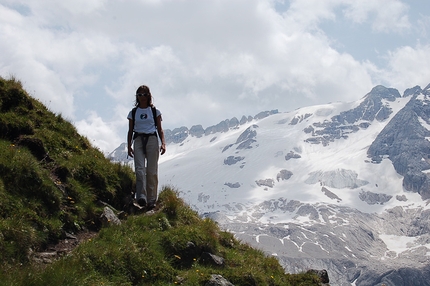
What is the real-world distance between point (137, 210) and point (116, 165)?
6.18 feet

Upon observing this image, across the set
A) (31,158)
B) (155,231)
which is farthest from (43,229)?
(155,231)

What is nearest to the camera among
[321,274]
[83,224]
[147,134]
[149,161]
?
[83,224]

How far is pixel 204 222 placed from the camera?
1262 cm

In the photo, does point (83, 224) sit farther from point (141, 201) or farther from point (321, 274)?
point (321, 274)

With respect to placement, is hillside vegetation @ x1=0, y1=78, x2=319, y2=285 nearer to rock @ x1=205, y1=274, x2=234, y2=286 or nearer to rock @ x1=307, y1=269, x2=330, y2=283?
rock @ x1=205, y1=274, x2=234, y2=286

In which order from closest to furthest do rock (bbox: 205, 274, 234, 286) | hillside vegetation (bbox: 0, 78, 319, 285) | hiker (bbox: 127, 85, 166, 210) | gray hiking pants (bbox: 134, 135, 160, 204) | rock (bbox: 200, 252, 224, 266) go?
hillside vegetation (bbox: 0, 78, 319, 285)
rock (bbox: 205, 274, 234, 286)
rock (bbox: 200, 252, 224, 266)
gray hiking pants (bbox: 134, 135, 160, 204)
hiker (bbox: 127, 85, 166, 210)

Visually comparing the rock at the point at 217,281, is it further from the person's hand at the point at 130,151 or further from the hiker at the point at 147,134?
the person's hand at the point at 130,151

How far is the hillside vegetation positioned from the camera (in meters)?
8.06

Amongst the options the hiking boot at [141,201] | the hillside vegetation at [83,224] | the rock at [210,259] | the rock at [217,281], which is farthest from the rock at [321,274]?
the hiking boot at [141,201]

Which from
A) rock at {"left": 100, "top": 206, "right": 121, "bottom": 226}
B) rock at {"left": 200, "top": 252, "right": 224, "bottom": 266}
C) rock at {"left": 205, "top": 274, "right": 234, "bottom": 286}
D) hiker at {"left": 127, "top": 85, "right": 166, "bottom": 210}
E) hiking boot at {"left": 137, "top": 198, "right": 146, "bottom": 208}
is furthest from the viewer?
hiker at {"left": 127, "top": 85, "right": 166, "bottom": 210}

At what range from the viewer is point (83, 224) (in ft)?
34.8

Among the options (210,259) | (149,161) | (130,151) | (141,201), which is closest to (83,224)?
(141,201)

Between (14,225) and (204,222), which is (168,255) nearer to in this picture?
(204,222)

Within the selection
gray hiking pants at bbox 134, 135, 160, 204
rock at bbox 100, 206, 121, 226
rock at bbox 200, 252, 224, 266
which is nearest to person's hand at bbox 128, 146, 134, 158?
gray hiking pants at bbox 134, 135, 160, 204
